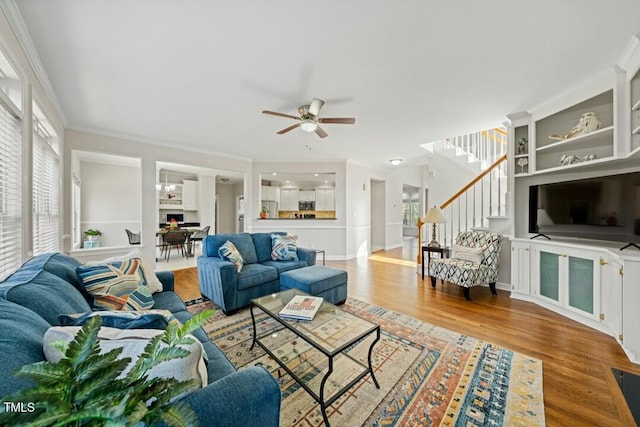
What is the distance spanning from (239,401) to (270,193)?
6.98 m

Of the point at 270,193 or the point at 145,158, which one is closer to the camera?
the point at 145,158

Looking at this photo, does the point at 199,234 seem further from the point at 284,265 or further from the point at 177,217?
the point at 284,265

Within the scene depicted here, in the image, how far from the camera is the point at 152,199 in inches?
171

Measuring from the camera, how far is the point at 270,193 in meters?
7.56

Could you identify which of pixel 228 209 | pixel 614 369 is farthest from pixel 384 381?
pixel 228 209

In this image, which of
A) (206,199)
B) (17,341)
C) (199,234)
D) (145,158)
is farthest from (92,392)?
(206,199)

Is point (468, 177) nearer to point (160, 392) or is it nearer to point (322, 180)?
point (322, 180)

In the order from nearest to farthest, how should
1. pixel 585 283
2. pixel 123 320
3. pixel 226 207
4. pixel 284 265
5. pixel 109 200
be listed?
pixel 123 320
pixel 585 283
pixel 284 265
pixel 109 200
pixel 226 207

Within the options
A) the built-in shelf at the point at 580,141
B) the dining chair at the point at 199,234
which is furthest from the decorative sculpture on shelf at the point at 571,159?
the dining chair at the point at 199,234

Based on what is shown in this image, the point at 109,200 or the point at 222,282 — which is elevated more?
the point at 109,200

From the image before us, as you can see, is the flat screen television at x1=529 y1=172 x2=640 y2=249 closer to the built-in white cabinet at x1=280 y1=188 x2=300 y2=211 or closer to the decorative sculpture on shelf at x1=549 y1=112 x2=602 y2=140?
the decorative sculpture on shelf at x1=549 y1=112 x2=602 y2=140

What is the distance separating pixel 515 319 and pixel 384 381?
1.89m

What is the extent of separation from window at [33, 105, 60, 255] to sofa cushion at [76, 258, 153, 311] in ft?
4.18

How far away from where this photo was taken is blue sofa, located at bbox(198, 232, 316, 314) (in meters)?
2.73
